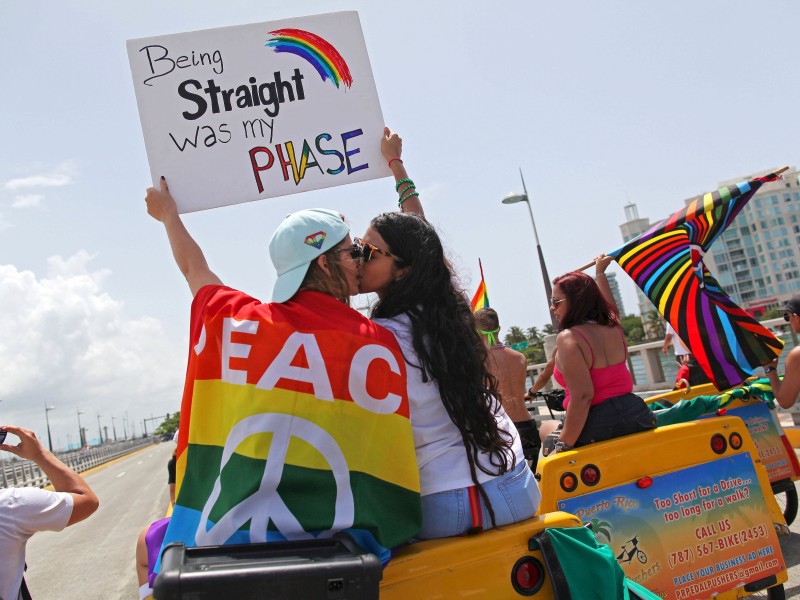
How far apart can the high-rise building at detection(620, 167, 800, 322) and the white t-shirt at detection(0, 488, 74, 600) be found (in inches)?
5736

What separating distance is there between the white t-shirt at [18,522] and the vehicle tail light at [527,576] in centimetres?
190

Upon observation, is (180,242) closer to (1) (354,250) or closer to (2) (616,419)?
(1) (354,250)

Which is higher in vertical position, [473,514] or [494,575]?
[473,514]

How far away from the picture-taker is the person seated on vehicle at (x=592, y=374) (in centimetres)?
399

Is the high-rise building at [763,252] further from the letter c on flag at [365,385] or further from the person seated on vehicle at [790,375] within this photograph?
the letter c on flag at [365,385]

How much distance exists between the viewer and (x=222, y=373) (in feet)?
6.42

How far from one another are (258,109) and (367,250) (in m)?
1.33

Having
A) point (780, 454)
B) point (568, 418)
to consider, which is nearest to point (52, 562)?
point (568, 418)

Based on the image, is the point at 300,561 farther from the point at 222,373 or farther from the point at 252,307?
the point at 252,307

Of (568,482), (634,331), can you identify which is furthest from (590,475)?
(634,331)

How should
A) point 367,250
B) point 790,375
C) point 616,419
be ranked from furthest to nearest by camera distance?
1. point 790,375
2. point 616,419
3. point 367,250

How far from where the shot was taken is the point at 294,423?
6.19ft

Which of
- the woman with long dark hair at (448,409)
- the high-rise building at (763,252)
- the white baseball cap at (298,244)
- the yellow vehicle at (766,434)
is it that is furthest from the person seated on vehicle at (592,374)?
the high-rise building at (763,252)

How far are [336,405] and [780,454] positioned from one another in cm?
420
